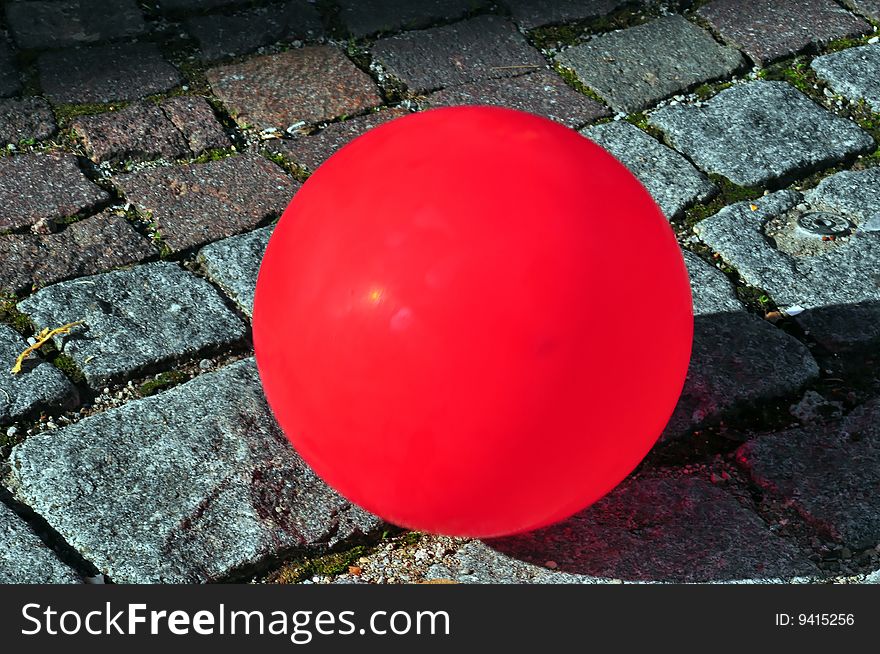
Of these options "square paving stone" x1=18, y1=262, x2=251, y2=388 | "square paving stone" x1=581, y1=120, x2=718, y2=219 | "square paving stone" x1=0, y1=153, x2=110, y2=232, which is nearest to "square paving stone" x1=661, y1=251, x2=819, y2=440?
"square paving stone" x1=581, y1=120, x2=718, y2=219

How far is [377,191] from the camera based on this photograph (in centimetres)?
212

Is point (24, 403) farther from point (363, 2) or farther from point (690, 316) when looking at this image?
point (363, 2)

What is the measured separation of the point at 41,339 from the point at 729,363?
5.80 ft

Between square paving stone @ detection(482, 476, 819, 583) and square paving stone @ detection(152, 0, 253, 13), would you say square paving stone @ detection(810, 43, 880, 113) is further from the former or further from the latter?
square paving stone @ detection(152, 0, 253, 13)

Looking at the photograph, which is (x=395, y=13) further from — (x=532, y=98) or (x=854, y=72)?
(x=854, y=72)

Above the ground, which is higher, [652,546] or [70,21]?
[70,21]

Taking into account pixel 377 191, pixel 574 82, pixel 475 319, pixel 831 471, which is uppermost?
pixel 377 191

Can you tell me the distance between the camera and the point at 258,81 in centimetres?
397

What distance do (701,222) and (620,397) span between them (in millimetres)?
1508

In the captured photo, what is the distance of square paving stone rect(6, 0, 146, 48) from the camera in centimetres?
404

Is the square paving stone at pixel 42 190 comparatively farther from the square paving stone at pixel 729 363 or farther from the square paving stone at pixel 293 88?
the square paving stone at pixel 729 363

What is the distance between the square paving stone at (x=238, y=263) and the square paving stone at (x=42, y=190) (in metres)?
0.42

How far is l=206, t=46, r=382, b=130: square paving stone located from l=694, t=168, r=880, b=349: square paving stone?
4.17 feet

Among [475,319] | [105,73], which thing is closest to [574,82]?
[105,73]
